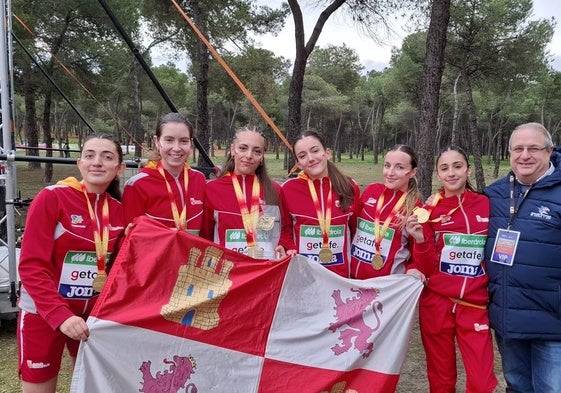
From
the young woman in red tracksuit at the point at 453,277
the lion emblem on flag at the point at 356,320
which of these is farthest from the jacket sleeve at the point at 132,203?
the young woman in red tracksuit at the point at 453,277

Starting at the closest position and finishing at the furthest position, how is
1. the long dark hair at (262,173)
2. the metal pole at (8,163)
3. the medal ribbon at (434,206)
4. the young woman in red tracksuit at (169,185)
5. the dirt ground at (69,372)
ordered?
1. the young woman in red tracksuit at (169,185)
2. the medal ribbon at (434,206)
3. the long dark hair at (262,173)
4. the dirt ground at (69,372)
5. the metal pole at (8,163)

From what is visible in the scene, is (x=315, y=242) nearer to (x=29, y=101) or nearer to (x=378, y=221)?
(x=378, y=221)

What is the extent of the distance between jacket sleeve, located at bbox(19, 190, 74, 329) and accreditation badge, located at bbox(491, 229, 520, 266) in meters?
2.58

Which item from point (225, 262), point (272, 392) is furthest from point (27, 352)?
point (272, 392)

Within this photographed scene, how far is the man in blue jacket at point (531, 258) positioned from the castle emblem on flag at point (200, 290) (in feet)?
5.75

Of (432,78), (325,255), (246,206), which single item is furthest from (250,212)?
(432,78)

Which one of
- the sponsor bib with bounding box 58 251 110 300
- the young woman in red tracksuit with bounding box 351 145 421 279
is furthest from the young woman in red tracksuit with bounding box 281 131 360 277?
the sponsor bib with bounding box 58 251 110 300

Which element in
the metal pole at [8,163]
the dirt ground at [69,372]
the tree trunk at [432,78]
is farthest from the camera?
the tree trunk at [432,78]

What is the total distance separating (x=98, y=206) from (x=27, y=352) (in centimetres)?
91

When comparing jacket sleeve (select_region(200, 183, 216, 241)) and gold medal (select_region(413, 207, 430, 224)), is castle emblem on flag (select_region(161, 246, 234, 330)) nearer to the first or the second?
jacket sleeve (select_region(200, 183, 216, 241))

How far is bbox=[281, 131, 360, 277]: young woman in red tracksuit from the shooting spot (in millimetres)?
3320

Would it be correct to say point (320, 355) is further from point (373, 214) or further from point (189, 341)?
point (373, 214)

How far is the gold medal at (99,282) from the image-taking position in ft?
8.59

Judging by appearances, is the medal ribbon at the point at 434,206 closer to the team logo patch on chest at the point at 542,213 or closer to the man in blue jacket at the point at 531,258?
the man in blue jacket at the point at 531,258
